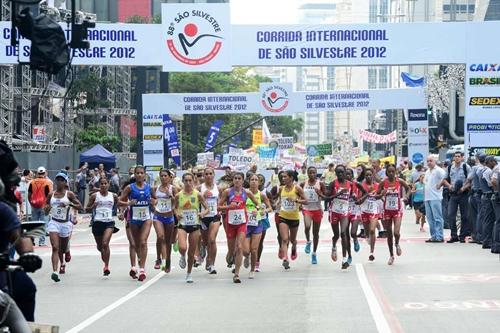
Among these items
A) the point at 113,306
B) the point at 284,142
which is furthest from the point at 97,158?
the point at 113,306

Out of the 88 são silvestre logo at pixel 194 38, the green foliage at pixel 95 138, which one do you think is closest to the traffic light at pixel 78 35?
the 88 são silvestre logo at pixel 194 38

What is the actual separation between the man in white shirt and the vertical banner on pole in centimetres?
1614

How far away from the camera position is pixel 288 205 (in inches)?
843

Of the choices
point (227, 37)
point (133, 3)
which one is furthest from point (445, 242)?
point (133, 3)

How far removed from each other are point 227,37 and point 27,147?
48.6 feet

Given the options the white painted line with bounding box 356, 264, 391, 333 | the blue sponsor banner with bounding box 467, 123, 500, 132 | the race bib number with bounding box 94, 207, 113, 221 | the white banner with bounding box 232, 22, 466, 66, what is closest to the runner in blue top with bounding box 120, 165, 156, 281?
the race bib number with bounding box 94, 207, 113, 221

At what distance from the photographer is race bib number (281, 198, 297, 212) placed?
21.4 m

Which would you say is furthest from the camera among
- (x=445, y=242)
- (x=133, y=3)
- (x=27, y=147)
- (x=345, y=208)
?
(x=133, y=3)

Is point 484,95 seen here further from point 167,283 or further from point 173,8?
point 167,283

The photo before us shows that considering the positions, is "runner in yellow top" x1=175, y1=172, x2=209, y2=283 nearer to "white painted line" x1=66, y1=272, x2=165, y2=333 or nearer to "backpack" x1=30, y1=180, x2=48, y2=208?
"white painted line" x1=66, y1=272, x2=165, y2=333

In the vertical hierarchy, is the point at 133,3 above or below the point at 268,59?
above

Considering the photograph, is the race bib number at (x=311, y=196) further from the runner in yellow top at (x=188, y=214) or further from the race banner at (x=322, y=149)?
the race banner at (x=322, y=149)

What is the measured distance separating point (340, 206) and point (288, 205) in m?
0.95

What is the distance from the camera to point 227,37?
103 feet
